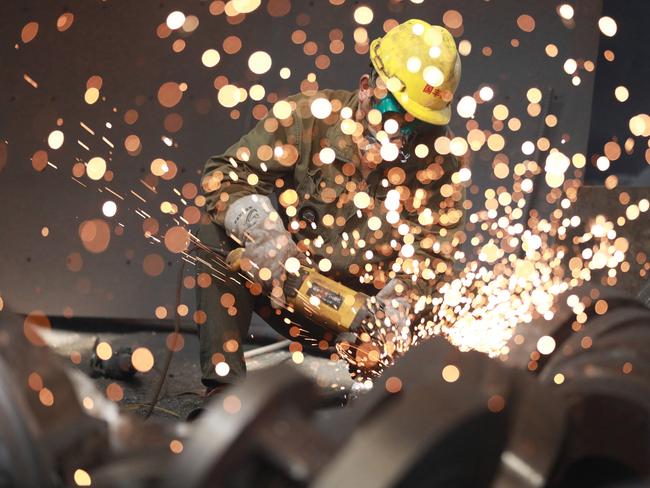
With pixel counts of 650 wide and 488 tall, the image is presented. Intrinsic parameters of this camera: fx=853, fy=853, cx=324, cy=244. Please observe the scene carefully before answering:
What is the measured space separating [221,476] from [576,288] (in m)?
0.79

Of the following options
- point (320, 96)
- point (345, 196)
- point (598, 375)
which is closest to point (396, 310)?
point (345, 196)

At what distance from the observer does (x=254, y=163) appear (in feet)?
9.82

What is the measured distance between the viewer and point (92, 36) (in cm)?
411

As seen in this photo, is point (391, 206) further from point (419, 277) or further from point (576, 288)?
point (576, 288)

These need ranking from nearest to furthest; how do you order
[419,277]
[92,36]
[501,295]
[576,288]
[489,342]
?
[576,288], [489,342], [419,277], [501,295], [92,36]

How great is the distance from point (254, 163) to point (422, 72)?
26.1 inches

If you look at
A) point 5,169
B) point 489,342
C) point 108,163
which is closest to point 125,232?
point 108,163

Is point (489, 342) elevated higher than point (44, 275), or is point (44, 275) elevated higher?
point (489, 342)

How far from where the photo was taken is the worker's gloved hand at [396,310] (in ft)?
8.45

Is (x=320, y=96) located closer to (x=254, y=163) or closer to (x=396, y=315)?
(x=254, y=163)

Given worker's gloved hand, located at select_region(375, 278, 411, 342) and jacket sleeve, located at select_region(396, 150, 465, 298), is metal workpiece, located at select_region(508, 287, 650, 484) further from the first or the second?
jacket sleeve, located at select_region(396, 150, 465, 298)

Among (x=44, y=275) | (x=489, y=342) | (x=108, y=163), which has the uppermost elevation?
(x=489, y=342)

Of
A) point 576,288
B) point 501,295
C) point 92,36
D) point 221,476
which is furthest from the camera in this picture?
point 92,36

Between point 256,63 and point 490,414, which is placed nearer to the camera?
point 490,414
